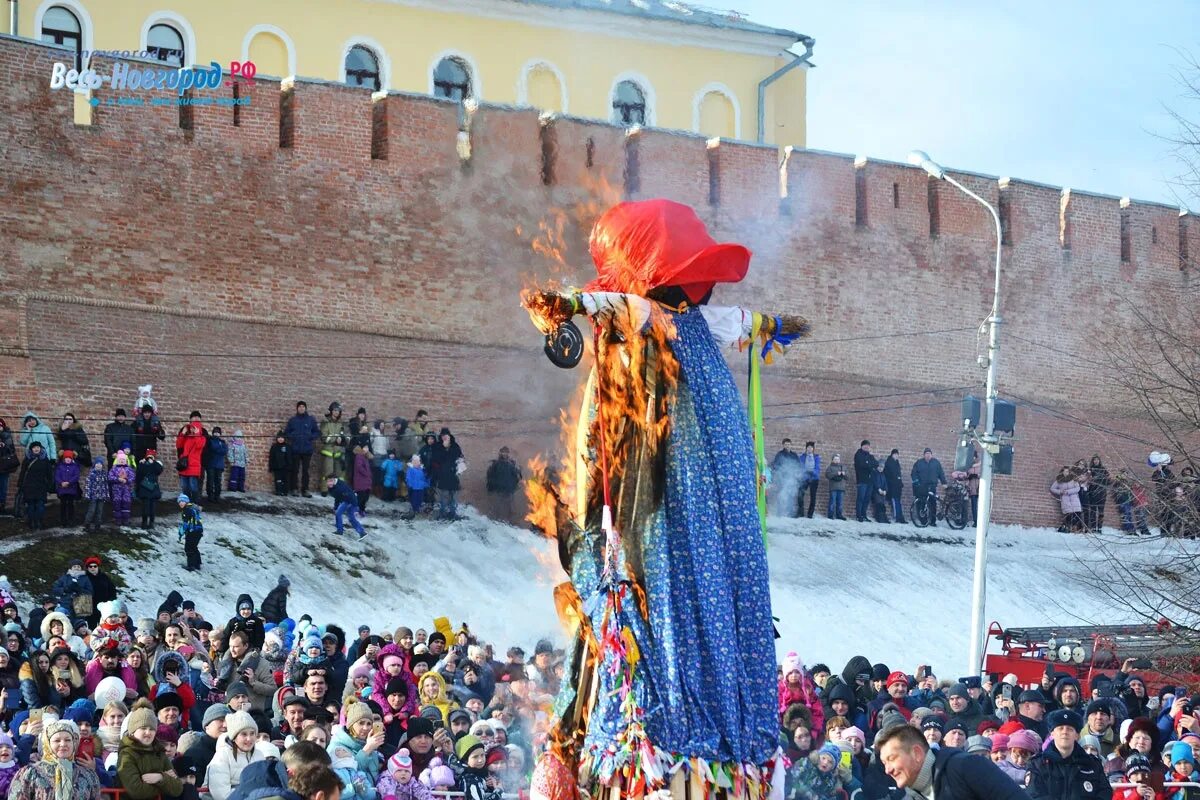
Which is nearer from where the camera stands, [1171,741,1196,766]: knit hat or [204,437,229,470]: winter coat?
[1171,741,1196,766]: knit hat

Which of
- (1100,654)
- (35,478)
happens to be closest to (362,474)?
(35,478)

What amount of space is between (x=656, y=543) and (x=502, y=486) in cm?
1964

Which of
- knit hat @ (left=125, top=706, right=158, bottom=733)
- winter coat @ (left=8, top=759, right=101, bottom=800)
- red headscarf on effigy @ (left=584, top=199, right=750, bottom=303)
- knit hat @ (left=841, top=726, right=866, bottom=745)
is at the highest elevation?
red headscarf on effigy @ (left=584, top=199, right=750, bottom=303)

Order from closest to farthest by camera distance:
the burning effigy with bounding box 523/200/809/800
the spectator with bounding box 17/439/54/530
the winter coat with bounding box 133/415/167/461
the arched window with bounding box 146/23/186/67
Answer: the burning effigy with bounding box 523/200/809/800
the spectator with bounding box 17/439/54/530
the winter coat with bounding box 133/415/167/461
the arched window with bounding box 146/23/186/67

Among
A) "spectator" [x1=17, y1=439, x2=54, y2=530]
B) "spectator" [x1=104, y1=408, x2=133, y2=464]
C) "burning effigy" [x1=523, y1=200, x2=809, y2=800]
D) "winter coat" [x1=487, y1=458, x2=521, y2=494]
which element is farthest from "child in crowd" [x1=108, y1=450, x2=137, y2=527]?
"burning effigy" [x1=523, y1=200, x2=809, y2=800]

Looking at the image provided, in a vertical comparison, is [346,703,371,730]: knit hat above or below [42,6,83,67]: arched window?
below

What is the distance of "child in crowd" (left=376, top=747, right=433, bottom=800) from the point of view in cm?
1112

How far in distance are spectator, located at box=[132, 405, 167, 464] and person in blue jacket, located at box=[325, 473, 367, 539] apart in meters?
2.18

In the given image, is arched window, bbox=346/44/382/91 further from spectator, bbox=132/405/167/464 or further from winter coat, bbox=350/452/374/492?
spectator, bbox=132/405/167/464

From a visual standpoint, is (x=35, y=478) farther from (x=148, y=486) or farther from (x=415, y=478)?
(x=415, y=478)

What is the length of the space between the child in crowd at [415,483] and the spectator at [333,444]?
85 cm

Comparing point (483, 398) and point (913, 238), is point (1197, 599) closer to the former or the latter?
point (483, 398)

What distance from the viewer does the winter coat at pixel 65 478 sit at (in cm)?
2289

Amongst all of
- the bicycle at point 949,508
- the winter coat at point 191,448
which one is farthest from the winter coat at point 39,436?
the bicycle at point 949,508
